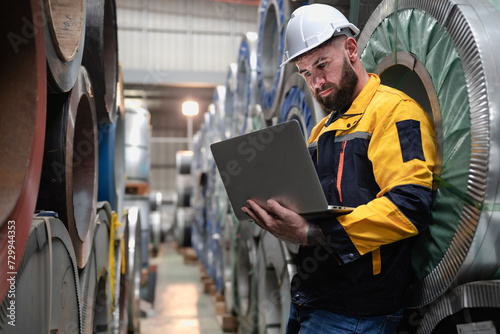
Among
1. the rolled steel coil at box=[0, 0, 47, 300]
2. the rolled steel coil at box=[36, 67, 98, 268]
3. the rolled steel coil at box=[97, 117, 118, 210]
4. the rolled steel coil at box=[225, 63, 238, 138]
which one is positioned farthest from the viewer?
the rolled steel coil at box=[225, 63, 238, 138]

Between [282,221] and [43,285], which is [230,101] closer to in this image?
[282,221]

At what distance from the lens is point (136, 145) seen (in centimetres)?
516

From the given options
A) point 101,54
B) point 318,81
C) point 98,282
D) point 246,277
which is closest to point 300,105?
point 318,81

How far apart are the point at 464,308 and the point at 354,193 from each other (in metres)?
0.45

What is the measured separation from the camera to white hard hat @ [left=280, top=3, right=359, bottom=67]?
5.26 feet

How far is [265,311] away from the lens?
2986 millimetres

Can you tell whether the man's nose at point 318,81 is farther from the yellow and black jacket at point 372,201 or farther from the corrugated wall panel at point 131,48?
the corrugated wall panel at point 131,48

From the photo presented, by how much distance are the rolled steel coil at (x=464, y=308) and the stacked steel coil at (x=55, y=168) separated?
1.14 metres

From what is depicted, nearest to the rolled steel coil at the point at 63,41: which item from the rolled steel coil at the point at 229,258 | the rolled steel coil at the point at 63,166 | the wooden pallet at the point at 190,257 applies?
the rolled steel coil at the point at 63,166

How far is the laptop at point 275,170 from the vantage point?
139cm

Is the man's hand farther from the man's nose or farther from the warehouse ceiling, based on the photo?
the warehouse ceiling

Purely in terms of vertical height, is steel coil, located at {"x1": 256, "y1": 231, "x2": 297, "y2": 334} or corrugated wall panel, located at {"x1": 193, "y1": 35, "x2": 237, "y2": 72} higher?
corrugated wall panel, located at {"x1": 193, "y1": 35, "x2": 237, "y2": 72}

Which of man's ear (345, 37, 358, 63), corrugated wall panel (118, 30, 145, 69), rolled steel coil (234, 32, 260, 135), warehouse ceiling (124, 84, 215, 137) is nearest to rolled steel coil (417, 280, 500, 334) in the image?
man's ear (345, 37, 358, 63)

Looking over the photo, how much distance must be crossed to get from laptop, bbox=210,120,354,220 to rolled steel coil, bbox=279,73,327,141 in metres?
0.69
